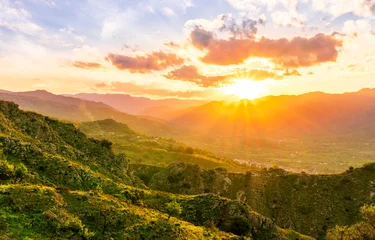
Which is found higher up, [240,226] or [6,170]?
[6,170]

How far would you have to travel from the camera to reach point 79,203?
4272cm

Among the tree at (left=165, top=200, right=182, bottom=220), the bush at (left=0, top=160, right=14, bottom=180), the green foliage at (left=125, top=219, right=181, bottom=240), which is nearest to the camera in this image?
the green foliage at (left=125, top=219, right=181, bottom=240)

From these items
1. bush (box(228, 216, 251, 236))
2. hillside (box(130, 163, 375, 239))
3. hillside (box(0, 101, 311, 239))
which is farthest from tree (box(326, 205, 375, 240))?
hillside (box(130, 163, 375, 239))

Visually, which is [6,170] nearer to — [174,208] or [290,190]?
[174,208]

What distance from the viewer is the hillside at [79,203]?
35094 mm

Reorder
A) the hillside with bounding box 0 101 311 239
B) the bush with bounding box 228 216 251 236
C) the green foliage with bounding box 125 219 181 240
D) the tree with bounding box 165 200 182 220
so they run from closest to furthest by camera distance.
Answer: the hillside with bounding box 0 101 311 239, the green foliage with bounding box 125 219 181 240, the tree with bounding box 165 200 182 220, the bush with bounding box 228 216 251 236

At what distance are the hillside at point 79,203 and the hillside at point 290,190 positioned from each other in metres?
31.9

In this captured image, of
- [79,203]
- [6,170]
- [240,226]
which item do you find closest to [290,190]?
[240,226]

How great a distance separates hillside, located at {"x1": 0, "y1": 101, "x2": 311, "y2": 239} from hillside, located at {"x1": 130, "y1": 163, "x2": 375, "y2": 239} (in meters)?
31.9

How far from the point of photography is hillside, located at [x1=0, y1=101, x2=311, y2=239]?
35.1 metres

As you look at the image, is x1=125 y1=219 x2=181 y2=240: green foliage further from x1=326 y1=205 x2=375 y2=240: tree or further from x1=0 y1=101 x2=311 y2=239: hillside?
x1=326 y1=205 x2=375 y2=240: tree

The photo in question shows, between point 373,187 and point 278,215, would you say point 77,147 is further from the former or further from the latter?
point 373,187

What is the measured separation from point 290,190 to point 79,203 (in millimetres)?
89042

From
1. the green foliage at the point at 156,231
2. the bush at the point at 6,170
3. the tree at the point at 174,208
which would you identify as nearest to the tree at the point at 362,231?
the tree at the point at 174,208
